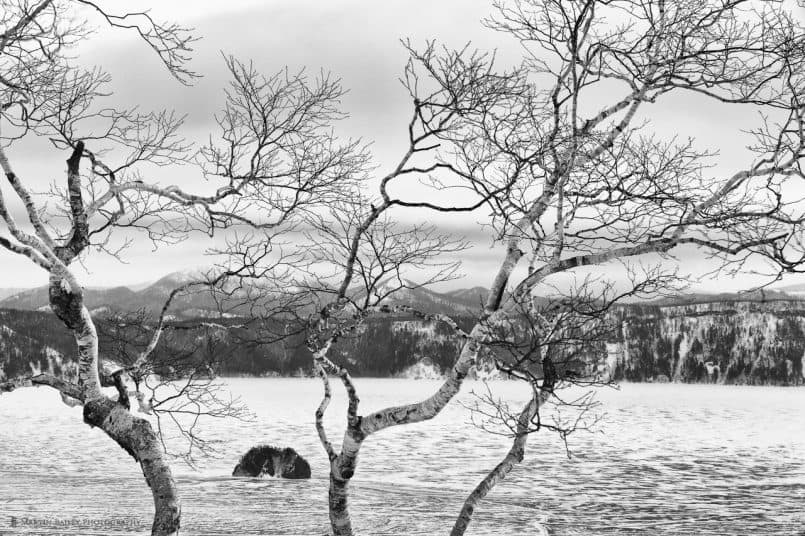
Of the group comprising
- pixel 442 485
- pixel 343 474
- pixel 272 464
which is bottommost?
pixel 442 485

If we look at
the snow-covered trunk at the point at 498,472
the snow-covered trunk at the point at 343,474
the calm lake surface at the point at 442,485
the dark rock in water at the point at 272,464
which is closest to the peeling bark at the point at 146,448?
the snow-covered trunk at the point at 343,474

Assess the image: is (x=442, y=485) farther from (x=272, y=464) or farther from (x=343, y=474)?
(x=343, y=474)

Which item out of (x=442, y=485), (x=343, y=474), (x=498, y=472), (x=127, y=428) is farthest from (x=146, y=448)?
(x=442, y=485)

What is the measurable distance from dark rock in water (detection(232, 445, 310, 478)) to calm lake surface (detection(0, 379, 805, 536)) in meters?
1.04

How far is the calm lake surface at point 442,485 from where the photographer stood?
82.4 ft

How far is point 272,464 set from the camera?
37344mm

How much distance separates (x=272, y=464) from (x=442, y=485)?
26.4 feet

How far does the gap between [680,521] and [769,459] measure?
21339 mm

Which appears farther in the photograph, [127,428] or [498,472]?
[498,472]

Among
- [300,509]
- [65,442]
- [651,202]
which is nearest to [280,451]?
[300,509]

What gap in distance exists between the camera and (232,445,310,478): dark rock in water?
3688 centimetres

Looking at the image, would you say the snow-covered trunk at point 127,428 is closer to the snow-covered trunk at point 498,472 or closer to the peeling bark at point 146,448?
the peeling bark at point 146,448

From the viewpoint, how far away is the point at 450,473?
1511 inches

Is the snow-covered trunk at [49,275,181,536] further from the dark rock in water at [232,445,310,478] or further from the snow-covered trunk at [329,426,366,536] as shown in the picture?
the dark rock in water at [232,445,310,478]
